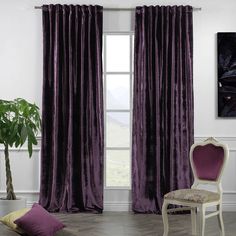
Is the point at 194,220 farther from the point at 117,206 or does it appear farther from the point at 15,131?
the point at 15,131

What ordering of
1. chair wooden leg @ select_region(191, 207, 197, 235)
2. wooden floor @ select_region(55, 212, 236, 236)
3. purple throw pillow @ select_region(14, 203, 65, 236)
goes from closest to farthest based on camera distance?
purple throw pillow @ select_region(14, 203, 65, 236) → chair wooden leg @ select_region(191, 207, 197, 235) → wooden floor @ select_region(55, 212, 236, 236)

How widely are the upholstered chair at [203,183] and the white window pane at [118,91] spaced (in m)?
1.56

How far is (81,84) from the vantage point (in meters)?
6.15

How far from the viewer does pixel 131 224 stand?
18.0ft

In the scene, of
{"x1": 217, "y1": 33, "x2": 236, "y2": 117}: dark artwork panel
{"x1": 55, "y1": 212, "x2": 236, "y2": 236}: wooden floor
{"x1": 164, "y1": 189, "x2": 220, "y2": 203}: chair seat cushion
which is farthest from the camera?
{"x1": 217, "y1": 33, "x2": 236, "y2": 117}: dark artwork panel

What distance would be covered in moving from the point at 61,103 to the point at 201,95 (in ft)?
5.63

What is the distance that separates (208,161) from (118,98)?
5.94 feet

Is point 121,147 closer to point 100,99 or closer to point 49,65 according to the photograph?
point 100,99

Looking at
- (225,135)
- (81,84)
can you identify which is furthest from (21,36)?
(225,135)

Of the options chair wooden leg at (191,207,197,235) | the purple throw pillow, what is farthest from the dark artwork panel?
the purple throw pillow

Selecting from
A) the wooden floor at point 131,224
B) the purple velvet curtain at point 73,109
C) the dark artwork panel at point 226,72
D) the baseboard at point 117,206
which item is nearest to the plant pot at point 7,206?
the wooden floor at point 131,224

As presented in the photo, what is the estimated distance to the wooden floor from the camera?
5047 millimetres

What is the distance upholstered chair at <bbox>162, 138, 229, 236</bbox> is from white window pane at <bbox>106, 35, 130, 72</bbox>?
1.78 meters

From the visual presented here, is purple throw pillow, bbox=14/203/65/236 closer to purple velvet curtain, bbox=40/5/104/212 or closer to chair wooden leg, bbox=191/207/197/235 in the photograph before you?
chair wooden leg, bbox=191/207/197/235
